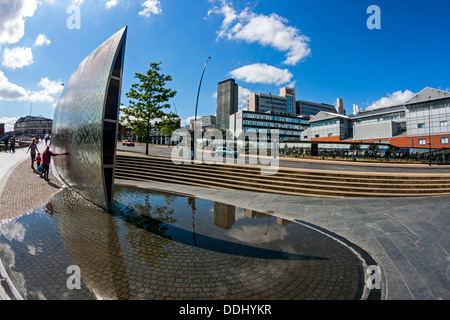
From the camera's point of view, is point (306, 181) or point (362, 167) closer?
point (306, 181)

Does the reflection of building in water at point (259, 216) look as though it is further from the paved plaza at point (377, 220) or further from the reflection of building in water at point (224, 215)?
the reflection of building in water at point (224, 215)

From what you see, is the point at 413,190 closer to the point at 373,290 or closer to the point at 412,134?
the point at 373,290

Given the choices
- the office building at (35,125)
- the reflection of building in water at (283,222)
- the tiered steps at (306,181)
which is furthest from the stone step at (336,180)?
the office building at (35,125)

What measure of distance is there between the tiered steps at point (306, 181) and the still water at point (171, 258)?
15.7 ft

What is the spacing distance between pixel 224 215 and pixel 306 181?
6140 mm

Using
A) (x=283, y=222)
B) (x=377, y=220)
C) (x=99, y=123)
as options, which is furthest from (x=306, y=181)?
(x=99, y=123)

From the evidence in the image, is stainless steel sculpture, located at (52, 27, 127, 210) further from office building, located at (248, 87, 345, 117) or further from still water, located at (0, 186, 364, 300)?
office building, located at (248, 87, 345, 117)

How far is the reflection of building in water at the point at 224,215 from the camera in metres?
6.35

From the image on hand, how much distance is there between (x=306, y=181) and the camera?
37.0 ft

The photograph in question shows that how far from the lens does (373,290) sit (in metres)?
3.34

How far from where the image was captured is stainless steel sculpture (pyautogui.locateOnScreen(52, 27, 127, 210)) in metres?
6.81

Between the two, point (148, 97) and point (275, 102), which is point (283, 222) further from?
point (275, 102)
